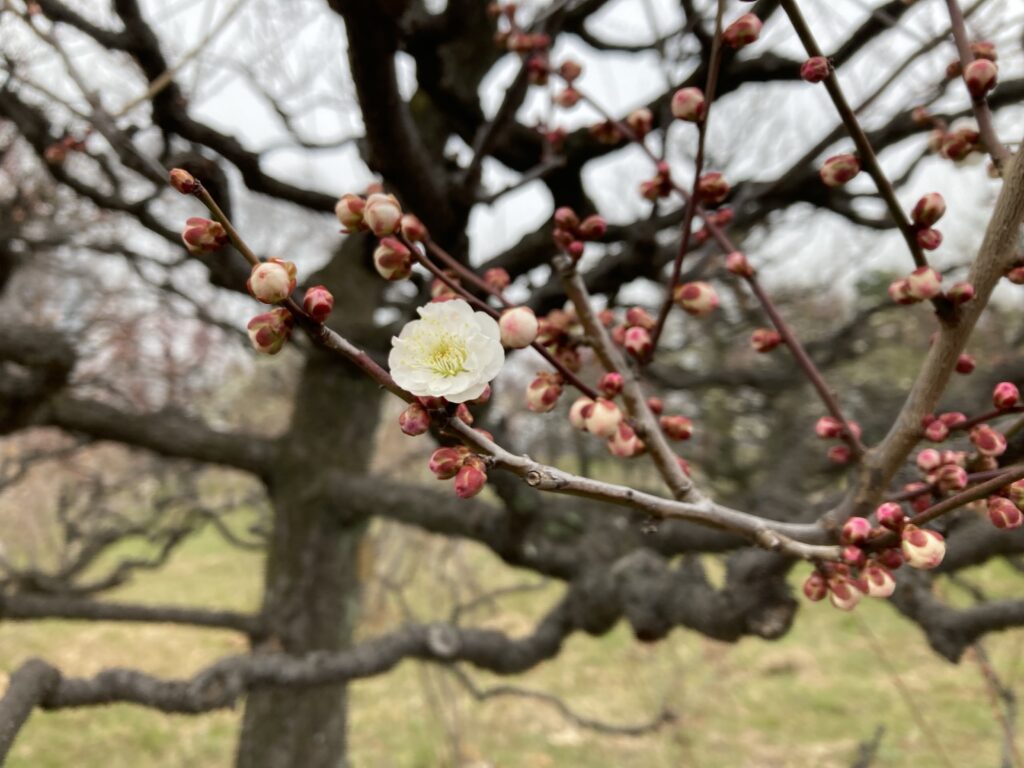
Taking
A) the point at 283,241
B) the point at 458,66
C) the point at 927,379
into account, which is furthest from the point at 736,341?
the point at 283,241

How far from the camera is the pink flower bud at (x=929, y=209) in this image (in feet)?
2.31

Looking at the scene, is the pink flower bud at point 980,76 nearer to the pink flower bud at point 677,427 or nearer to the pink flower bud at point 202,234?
the pink flower bud at point 677,427

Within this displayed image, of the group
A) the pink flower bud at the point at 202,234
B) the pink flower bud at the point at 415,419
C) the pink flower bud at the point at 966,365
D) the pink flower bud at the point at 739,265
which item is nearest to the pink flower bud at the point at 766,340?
the pink flower bud at the point at 739,265

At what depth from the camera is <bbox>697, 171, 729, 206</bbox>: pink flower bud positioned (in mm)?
828

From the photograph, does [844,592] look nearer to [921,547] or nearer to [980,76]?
[921,547]

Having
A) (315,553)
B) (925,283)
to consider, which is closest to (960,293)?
(925,283)

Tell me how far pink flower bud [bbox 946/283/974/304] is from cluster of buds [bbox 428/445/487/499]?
19.0 inches

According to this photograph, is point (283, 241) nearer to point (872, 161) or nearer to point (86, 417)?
point (86, 417)

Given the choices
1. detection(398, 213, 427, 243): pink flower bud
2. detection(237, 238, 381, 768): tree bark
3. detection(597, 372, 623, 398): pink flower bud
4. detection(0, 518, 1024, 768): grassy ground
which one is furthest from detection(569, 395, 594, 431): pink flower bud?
detection(0, 518, 1024, 768): grassy ground

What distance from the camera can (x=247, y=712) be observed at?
9.59 ft

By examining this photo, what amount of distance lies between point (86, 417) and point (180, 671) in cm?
452

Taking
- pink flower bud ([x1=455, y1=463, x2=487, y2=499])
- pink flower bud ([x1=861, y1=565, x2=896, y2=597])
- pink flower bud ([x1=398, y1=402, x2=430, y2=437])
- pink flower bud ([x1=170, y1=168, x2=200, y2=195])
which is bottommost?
pink flower bud ([x1=861, y1=565, x2=896, y2=597])

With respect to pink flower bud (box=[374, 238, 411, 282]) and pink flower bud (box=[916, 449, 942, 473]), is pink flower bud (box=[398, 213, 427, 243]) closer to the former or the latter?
pink flower bud (box=[374, 238, 411, 282])

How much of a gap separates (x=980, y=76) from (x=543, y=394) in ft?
1.86
